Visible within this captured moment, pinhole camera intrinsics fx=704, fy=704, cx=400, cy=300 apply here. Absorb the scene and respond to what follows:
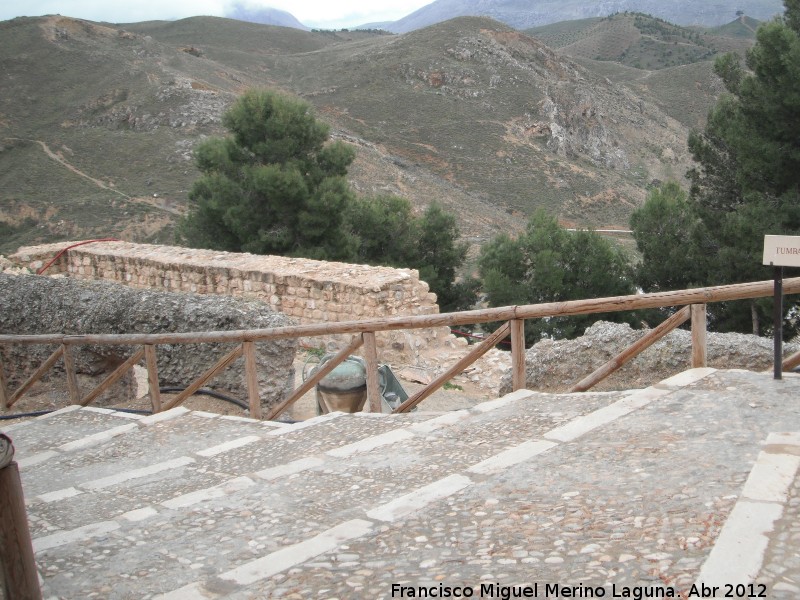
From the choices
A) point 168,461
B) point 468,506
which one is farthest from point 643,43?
point 468,506

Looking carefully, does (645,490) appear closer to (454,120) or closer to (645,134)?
(454,120)

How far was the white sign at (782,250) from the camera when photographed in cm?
388

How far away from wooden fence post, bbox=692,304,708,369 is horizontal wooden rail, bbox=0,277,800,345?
62 millimetres

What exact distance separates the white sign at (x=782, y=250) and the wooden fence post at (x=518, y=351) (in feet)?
5.18

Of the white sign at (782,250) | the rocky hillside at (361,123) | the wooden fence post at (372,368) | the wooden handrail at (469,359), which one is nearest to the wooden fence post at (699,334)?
the white sign at (782,250)

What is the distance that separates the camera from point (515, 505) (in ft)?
9.66

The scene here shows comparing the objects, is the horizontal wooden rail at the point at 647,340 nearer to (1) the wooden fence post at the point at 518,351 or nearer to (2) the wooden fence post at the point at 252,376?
(1) the wooden fence post at the point at 518,351

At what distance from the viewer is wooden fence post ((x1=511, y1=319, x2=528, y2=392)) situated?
491cm

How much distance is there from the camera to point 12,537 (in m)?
2.26

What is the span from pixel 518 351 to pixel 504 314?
1.12 feet

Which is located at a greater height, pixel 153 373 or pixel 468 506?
pixel 468 506

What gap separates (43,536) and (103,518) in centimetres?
27

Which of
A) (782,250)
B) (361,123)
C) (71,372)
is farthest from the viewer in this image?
(361,123)

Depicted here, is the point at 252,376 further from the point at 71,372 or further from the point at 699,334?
the point at 699,334
